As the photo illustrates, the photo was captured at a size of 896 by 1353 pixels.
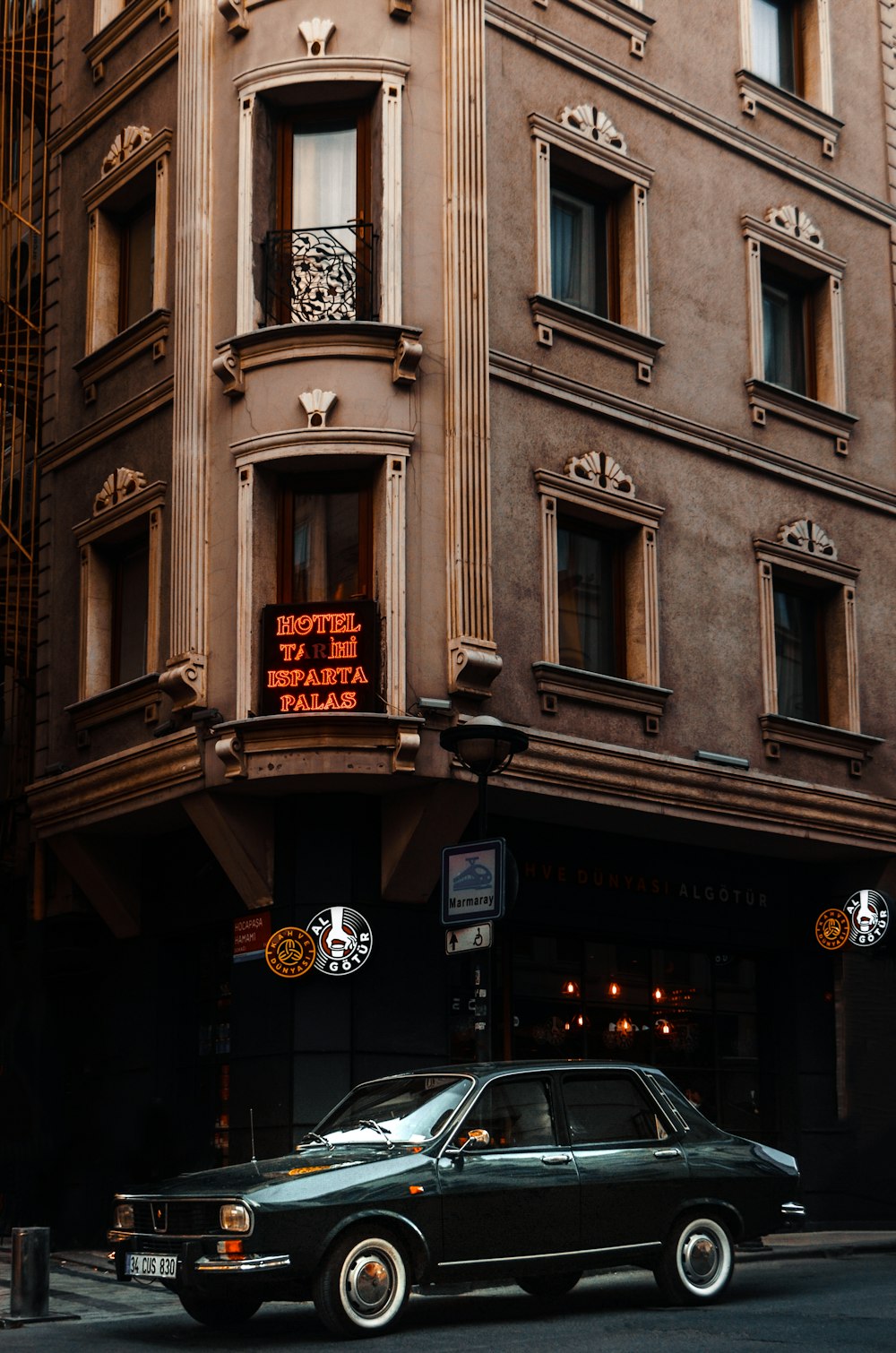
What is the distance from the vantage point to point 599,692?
727 inches

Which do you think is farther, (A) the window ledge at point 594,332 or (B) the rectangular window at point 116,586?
(B) the rectangular window at point 116,586

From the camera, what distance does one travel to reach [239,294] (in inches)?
699

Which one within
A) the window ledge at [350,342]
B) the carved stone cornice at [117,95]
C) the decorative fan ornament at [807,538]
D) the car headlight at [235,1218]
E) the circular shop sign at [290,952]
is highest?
the carved stone cornice at [117,95]

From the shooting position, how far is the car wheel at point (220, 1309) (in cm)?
1152

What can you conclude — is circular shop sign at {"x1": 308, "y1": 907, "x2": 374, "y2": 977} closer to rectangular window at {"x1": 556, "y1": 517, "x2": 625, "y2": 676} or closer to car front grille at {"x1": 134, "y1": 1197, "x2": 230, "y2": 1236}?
rectangular window at {"x1": 556, "y1": 517, "x2": 625, "y2": 676}

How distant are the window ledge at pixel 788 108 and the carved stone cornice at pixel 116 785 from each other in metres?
10.4

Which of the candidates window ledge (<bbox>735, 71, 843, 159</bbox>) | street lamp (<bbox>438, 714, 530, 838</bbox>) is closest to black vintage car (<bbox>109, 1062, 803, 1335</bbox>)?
street lamp (<bbox>438, 714, 530, 838</bbox>)

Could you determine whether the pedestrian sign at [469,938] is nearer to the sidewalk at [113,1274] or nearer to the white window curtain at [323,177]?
the sidewalk at [113,1274]

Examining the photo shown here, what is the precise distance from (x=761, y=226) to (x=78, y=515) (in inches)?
334

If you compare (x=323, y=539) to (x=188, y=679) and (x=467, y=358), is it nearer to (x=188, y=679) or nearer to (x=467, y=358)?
(x=188, y=679)

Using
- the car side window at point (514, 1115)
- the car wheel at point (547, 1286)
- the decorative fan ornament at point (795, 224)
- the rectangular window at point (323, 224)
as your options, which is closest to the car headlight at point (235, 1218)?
the car side window at point (514, 1115)

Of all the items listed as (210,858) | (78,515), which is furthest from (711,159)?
(210,858)

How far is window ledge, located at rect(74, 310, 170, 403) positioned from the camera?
19.1 meters

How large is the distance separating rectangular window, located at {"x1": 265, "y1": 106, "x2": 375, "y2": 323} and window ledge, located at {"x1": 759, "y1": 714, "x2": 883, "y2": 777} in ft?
20.9
